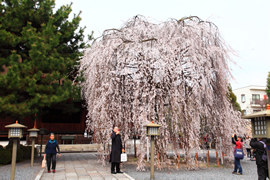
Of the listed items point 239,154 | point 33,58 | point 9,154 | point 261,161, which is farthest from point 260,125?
point 9,154

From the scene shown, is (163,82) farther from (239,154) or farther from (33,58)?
(33,58)

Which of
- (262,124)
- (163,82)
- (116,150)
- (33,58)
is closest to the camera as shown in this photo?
(262,124)

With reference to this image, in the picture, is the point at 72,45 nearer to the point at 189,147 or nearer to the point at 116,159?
the point at 116,159

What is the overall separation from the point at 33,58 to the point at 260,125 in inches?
347

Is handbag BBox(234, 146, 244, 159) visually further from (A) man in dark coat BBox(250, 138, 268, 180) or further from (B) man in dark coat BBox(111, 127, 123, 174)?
(B) man in dark coat BBox(111, 127, 123, 174)

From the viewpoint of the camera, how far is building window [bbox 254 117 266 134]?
13.9ft

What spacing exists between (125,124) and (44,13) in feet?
23.8

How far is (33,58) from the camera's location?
9.47 meters

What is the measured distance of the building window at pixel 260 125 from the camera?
167 inches

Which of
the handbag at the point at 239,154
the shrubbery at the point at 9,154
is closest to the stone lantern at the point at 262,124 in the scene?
the handbag at the point at 239,154

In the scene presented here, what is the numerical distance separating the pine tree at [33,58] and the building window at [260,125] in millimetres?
7903

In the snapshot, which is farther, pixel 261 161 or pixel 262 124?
pixel 261 161

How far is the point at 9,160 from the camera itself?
10055mm

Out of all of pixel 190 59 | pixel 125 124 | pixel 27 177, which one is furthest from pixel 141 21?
pixel 27 177
